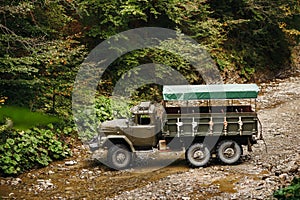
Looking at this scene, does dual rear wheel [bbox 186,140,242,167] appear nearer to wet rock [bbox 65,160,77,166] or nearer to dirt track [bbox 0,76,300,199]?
dirt track [bbox 0,76,300,199]

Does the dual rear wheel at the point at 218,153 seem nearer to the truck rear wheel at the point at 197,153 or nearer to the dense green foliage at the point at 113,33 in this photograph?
the truck rear wheel at the point at 197,153

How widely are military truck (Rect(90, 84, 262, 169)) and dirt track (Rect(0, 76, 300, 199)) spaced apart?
39 cm

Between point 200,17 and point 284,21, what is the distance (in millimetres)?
6917

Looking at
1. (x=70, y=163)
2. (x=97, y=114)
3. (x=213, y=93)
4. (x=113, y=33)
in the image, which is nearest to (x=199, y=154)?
(x=213, y=93)

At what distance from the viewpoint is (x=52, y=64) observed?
1216 centimetres

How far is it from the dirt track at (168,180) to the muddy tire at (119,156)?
22 centimetres

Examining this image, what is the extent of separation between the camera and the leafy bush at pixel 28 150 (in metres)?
10.5

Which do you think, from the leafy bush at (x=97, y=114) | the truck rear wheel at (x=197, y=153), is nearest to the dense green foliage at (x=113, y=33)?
the leafy bush at (x=97, y=114)

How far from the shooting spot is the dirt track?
8641mm

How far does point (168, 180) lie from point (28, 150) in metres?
3.99

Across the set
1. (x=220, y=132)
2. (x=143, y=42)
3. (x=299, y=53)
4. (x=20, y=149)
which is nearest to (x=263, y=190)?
(x=220, y=132)

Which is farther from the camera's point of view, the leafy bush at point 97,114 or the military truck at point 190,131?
the leafy bush at point 97,114

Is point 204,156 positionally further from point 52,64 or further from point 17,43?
point 17,43

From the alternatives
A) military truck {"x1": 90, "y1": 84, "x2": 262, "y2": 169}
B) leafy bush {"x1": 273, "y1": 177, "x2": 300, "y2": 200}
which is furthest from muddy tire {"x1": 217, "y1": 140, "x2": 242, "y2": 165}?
leafy bush {"x1": 273, "y1": 177, "x2": 300, "y2": 200}
